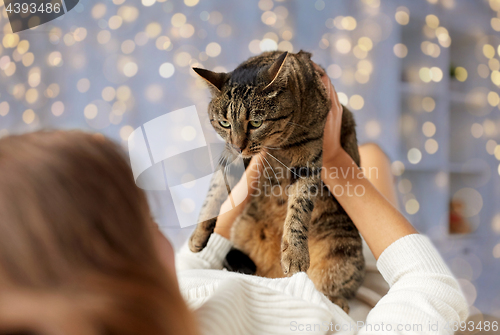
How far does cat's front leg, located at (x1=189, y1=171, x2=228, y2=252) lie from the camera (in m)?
0.75

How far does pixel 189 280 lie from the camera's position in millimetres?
708

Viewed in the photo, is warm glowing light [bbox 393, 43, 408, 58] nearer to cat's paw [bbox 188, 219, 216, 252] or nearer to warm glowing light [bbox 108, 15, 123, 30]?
warm glowing light [bbox 108, 15, 123, 30]

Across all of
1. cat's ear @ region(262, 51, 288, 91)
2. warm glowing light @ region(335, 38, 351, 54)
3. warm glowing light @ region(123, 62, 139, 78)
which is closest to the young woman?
cat's ear @ region(262, 51, 288, 91)

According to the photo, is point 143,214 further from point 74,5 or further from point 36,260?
point 74,5

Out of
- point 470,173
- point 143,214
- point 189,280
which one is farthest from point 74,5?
point 470,173

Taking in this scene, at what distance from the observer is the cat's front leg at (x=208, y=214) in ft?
2.45

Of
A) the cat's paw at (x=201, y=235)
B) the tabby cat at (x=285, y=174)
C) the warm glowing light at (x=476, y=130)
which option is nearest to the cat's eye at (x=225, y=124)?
the tabby cat at (x=285, y=174)

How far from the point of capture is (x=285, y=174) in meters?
0.86

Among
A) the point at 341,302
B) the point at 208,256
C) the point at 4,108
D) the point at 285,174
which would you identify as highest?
the point at 4,108

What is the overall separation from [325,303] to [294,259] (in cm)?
14

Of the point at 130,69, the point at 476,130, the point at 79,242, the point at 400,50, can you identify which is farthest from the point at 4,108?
the point at 476,130

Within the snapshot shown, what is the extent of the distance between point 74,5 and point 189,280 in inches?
70.0

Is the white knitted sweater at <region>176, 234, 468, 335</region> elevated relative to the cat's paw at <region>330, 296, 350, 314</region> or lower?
elevated

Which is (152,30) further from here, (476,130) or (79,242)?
(476,130)
